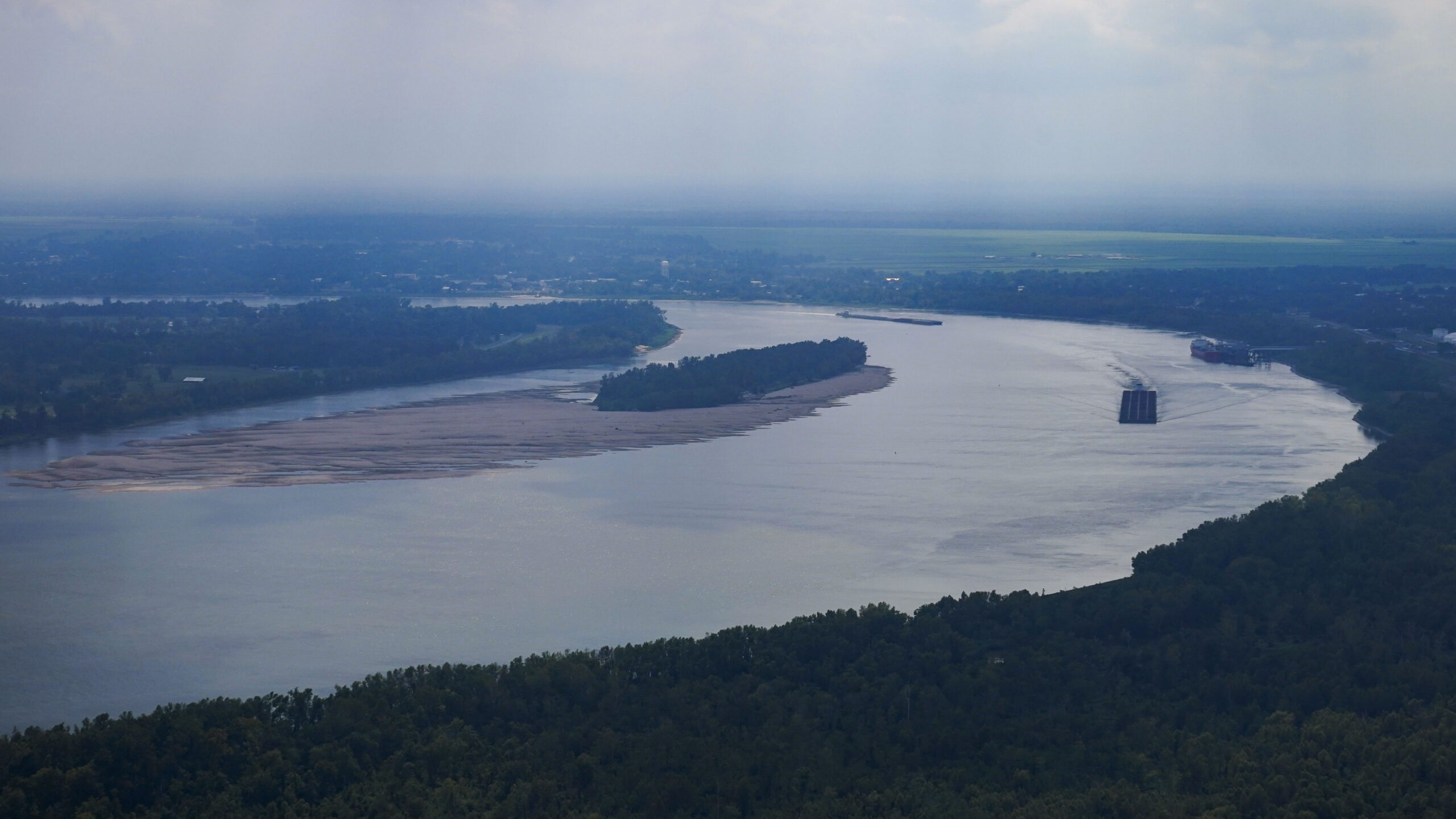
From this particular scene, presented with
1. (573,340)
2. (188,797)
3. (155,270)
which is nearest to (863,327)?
(573,340)

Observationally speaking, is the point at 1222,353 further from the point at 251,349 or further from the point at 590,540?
the point at 590,540

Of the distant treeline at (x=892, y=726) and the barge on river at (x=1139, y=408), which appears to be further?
the barge on river at (x=1139, y=408)

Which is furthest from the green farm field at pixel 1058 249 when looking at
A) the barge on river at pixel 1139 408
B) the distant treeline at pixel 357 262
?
the barge on river at pixel 1139 408

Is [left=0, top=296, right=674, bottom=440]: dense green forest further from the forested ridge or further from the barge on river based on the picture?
the forested ridge

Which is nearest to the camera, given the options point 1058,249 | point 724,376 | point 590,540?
point 590,540

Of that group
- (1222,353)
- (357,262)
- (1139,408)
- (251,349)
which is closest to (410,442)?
(251,349)

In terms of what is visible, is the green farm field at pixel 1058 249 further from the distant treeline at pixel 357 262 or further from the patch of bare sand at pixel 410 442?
the patch of bare sand at pixel 410 442
